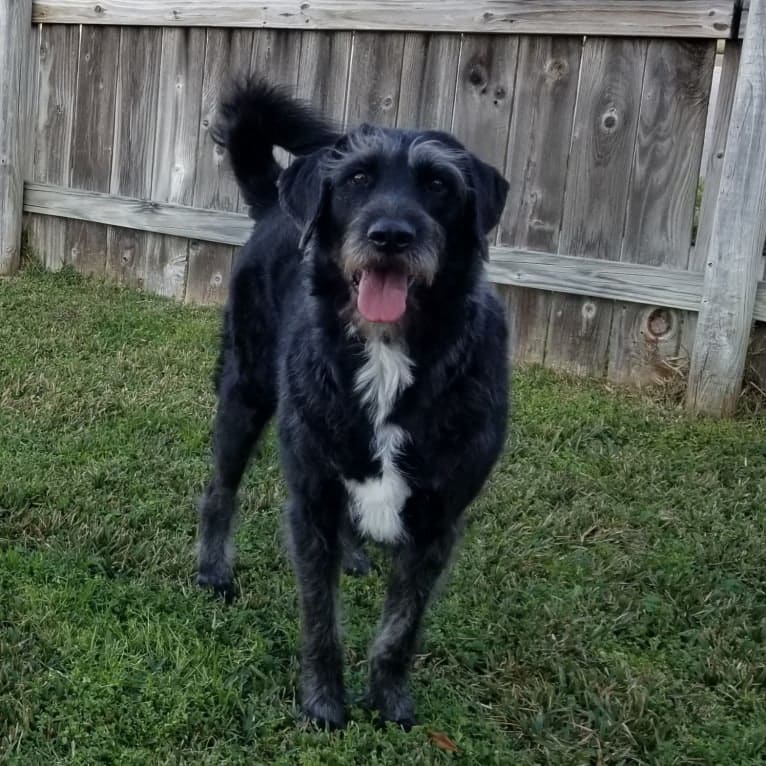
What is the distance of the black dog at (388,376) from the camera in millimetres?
2342

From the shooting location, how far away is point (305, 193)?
2.52 meters

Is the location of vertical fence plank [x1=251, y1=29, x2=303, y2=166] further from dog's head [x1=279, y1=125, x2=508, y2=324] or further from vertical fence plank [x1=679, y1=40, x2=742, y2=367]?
dog's head [x1=279, y1=125, x2=508, y2=324]

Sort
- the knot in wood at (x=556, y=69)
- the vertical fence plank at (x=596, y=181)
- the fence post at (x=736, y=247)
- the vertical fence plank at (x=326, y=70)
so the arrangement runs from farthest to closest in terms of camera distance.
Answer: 1. the vertical fence plank at (x=326, y=70)
2. the knot in wood at (x=556, y=69)
3. the vertical fence plank at (x=596, y=181)
4. the fence post at (x=736, y=247)

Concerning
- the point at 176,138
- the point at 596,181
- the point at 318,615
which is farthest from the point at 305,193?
the point at 176,138

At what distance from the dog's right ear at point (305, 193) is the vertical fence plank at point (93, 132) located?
471cm

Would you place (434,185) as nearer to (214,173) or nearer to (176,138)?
(214,173)

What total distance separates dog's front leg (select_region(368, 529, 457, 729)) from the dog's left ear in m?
0.86

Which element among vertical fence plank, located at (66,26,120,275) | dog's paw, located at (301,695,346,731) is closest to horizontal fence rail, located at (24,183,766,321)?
vertical fence plank, located at (66,26,120,275)

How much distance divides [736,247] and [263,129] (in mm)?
2643

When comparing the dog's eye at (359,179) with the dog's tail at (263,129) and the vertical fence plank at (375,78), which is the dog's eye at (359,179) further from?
the vertical fence plank at (375,78)

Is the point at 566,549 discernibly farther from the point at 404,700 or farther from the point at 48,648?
the point at 48,648

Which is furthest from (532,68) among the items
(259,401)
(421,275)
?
(421,275)

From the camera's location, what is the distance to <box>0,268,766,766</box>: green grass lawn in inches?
94.9

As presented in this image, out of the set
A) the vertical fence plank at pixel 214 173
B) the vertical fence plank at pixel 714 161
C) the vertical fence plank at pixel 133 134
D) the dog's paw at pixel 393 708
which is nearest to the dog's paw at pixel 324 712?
the dog's paw at pixel 393 708
